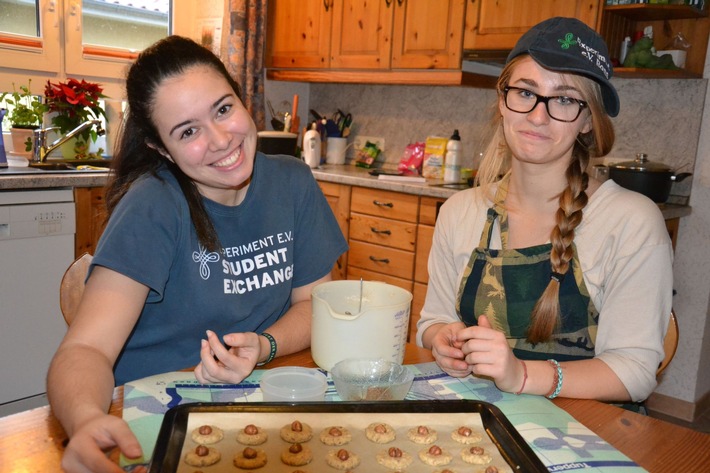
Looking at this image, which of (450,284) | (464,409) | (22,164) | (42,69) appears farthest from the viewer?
(42,69)

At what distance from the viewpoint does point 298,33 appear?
12.8ft

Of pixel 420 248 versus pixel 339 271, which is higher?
pixel 420 248

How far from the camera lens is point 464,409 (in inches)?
36.1

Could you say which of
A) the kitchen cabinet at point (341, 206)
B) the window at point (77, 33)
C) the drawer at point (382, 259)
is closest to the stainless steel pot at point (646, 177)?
the drawer at point (382, 259)

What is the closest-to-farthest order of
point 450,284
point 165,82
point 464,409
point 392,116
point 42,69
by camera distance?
point 464,409 < point 165,82 < point 450,284 < point 42,69 < point 392,116

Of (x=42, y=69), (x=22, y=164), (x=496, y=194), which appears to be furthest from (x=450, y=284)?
(x=42, y=69)

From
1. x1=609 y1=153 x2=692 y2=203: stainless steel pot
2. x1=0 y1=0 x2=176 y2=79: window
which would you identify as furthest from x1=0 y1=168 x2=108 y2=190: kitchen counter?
x1=609 y1=153 x2=692 y2=203: stainless steel pot

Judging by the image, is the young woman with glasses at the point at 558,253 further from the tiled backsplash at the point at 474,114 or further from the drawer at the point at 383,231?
the drawer at the point at 383,231

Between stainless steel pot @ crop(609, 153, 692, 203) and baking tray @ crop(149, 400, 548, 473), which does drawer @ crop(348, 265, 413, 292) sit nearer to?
stainless steel pot @ crop(609, 153, 692, 203)

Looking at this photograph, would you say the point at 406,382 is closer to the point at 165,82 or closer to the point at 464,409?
the point at 464,409

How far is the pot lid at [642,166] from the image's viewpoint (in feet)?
8.67

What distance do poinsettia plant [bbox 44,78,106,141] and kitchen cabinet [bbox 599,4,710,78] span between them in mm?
2467

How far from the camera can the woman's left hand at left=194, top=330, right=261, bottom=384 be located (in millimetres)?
1008

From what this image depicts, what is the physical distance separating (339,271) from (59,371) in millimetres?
2555
